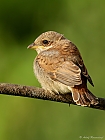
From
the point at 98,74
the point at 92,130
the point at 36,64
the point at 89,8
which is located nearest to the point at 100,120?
the point at 92,130

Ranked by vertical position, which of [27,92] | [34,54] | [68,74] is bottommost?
[27,92]

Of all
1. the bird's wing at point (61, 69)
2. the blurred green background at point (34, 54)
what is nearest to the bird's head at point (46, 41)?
the bird's wing at point (61, 69)

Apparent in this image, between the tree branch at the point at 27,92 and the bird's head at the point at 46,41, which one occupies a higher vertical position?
the bird's head at the point at 46,41

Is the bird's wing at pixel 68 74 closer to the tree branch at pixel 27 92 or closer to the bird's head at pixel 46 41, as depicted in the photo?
the tree branch at pixel 27 92

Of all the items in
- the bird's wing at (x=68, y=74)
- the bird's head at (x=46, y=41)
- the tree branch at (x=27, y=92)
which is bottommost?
the tree branch at (x=27, y=92)

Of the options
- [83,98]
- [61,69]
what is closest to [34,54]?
[61,69]

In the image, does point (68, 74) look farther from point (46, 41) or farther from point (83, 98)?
point (46, 41)

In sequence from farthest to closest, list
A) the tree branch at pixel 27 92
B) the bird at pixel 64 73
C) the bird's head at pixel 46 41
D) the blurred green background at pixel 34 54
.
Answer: the blurred green background at pixel 34 54 < the bird's head at pixel 46 41 < the bird at pixel 64 73 < the tree branch at pixel 27 92

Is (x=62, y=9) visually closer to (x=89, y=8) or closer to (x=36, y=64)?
(x=89, y=8)
